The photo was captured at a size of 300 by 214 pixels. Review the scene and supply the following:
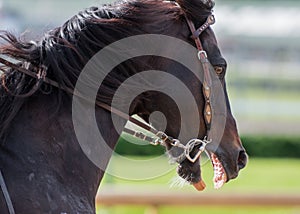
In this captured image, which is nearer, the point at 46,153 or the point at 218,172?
the point at 46,153

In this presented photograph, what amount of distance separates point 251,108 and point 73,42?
17564 millimetres

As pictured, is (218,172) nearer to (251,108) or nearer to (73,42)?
(73,42)

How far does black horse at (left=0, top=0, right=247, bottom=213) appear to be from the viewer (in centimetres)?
286

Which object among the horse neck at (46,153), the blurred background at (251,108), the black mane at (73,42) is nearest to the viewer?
the horse neck at (46,153)

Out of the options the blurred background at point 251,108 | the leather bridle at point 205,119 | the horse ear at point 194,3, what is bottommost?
the blurred background at point 251,108

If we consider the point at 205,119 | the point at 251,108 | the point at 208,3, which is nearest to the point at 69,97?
the point at 205,119

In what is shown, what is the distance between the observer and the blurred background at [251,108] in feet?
23.7

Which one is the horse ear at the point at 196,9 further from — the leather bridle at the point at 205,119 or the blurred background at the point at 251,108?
the blurred background at the point at 251,108

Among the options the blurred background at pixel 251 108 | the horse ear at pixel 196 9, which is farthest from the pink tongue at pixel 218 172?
the horse ear at pixel 196 9

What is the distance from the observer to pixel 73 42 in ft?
10.1

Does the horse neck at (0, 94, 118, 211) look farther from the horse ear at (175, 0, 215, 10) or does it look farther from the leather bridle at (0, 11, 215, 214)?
the horse ear at (175, 0, 215, 10)

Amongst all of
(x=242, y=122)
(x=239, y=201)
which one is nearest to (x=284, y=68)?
(x=242, y=122)

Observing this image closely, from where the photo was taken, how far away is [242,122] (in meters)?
19.0

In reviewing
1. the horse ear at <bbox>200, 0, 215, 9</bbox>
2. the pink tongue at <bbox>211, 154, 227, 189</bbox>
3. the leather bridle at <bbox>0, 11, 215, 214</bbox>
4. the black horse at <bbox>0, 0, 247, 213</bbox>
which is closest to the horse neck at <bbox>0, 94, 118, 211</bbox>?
the black horse at <bbox>0, 0, 247, 213</bbox>
